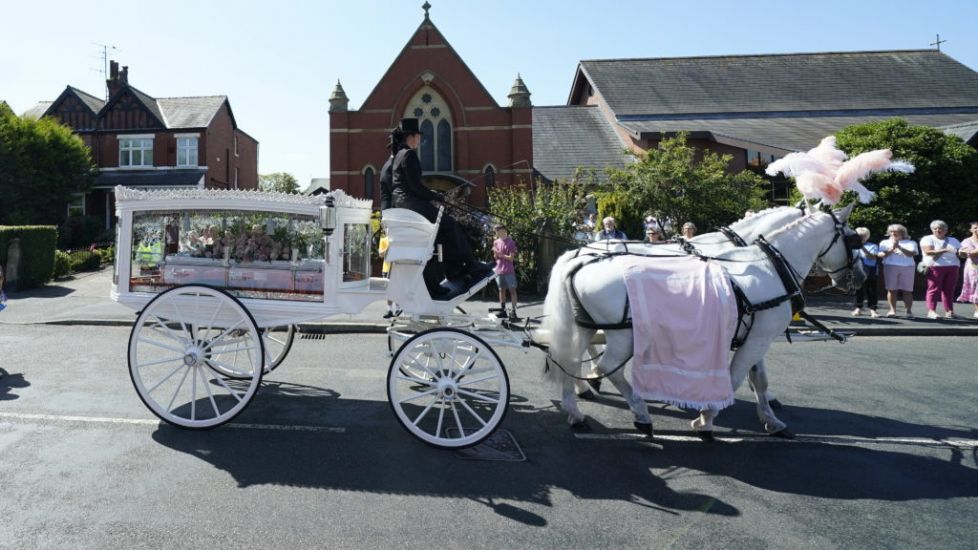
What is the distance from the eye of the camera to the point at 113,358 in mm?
7492

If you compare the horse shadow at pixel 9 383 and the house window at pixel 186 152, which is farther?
the house window at pixel 186 152

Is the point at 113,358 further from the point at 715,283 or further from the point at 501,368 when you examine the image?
the point at 715,283

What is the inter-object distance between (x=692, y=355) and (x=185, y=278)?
4136mm

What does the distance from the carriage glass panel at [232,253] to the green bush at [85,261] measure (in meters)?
15.7

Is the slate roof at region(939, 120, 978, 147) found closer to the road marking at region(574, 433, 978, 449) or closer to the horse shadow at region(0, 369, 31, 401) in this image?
the road marking at region(574, 433, 978, 449)

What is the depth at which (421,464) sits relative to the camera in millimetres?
4277

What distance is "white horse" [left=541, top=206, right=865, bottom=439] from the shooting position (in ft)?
15.2

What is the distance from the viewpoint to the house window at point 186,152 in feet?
104

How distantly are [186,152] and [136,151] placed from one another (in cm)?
256

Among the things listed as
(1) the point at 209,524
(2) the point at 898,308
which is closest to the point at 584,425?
(1) the point at 209,524

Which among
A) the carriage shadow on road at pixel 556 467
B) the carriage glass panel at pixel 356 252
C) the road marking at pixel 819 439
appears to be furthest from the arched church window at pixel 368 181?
the road marking at pixel 819 439

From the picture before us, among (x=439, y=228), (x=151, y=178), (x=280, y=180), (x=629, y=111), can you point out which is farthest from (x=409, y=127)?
(x=280, y=180)

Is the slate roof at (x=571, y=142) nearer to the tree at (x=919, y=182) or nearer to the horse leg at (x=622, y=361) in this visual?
the tree at (x=919, y=182)

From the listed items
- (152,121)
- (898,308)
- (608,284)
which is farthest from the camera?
(152,121)
